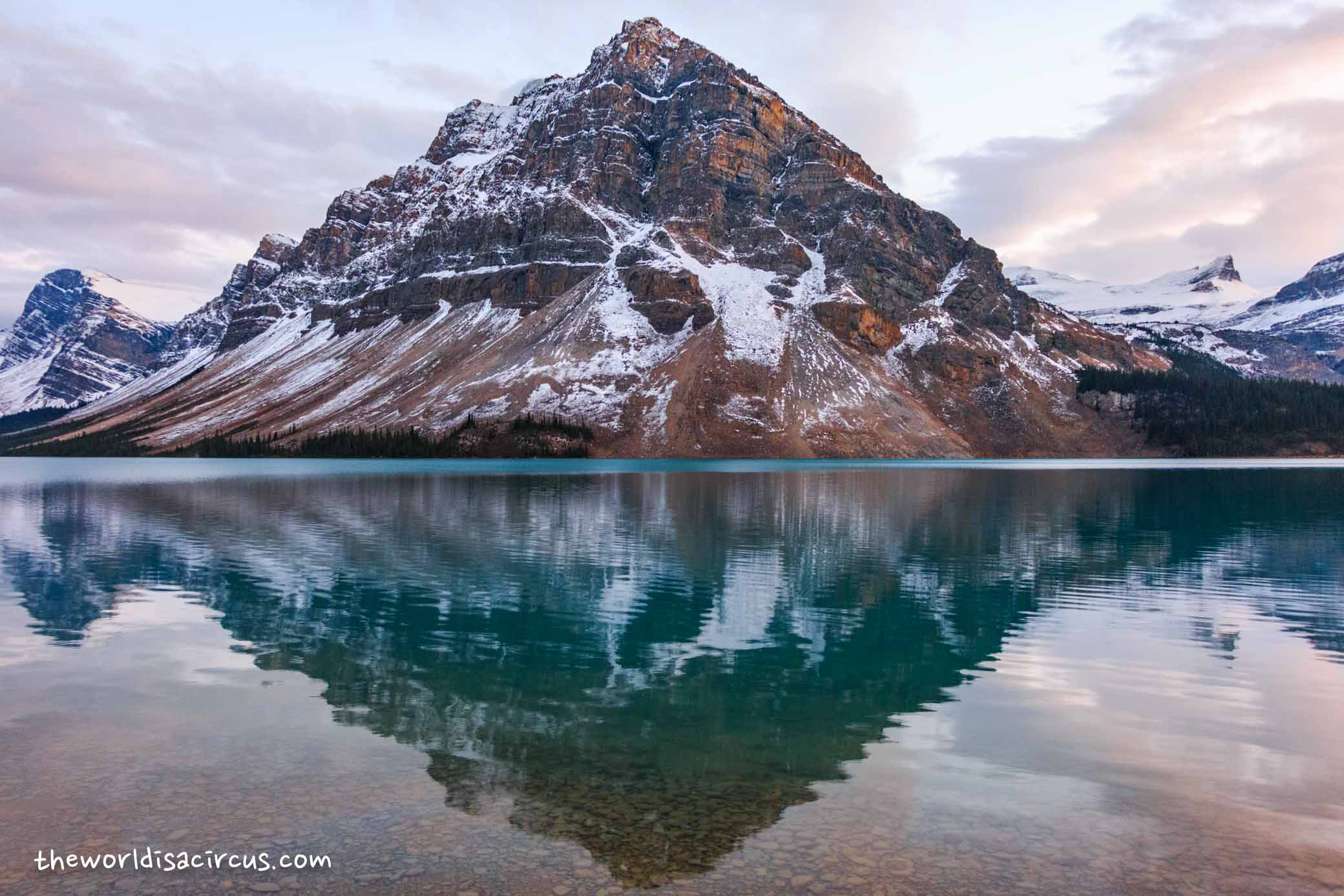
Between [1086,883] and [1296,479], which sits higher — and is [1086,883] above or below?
below

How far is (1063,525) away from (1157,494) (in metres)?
43.6

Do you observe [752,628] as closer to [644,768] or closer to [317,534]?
[644,768]

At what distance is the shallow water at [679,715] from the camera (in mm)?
14766

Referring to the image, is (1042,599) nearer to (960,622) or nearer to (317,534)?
(960,622)

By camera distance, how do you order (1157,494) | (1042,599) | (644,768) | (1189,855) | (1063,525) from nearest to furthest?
(1189,855) → (644,768) → (1042,599) → (1063,525) → (1157,494)

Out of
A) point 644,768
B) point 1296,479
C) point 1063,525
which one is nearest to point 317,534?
point 644,768

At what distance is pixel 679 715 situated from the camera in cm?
2272

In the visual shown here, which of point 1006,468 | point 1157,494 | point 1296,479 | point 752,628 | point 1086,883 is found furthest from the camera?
point 1006,468

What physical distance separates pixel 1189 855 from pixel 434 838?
12.5 m

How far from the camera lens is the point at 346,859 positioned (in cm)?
1435

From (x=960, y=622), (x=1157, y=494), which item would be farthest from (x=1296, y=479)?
(x=960, y=622)

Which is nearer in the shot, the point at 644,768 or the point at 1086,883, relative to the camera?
the point at 1086,883

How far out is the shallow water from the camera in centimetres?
1477

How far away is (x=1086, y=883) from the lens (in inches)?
549
